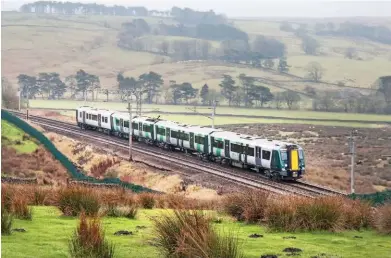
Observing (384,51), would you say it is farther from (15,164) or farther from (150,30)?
(15,164)

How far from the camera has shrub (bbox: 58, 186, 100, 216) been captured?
10328 millimetres

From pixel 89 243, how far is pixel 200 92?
35976 mm

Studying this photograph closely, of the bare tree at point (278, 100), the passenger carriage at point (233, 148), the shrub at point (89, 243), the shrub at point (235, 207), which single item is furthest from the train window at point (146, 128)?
the shrub at point (89, 243)

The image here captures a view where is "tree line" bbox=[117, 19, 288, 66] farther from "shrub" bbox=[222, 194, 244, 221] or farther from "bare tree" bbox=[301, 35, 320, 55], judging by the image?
"shrub" bbox=[222, 194, 244, 221]

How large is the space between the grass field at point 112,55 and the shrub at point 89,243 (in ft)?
120

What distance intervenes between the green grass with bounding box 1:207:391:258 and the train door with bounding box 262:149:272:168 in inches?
585

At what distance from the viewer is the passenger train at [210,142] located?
994 inches

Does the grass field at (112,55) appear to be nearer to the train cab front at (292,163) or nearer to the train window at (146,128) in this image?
the train window at (146,128)

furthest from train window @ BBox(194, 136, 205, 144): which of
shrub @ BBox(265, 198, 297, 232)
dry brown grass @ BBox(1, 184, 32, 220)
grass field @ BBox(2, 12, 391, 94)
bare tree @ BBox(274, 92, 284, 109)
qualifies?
shrub @ BBox(265, 198, 297, 232)

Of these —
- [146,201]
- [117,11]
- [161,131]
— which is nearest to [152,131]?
[161,131]

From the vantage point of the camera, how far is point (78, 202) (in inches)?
409

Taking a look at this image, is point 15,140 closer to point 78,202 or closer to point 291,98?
point 291,98

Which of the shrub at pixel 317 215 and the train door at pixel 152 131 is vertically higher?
the shrub at pixel 317 215

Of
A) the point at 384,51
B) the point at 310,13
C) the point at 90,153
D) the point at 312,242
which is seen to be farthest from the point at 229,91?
the point at 312,242
